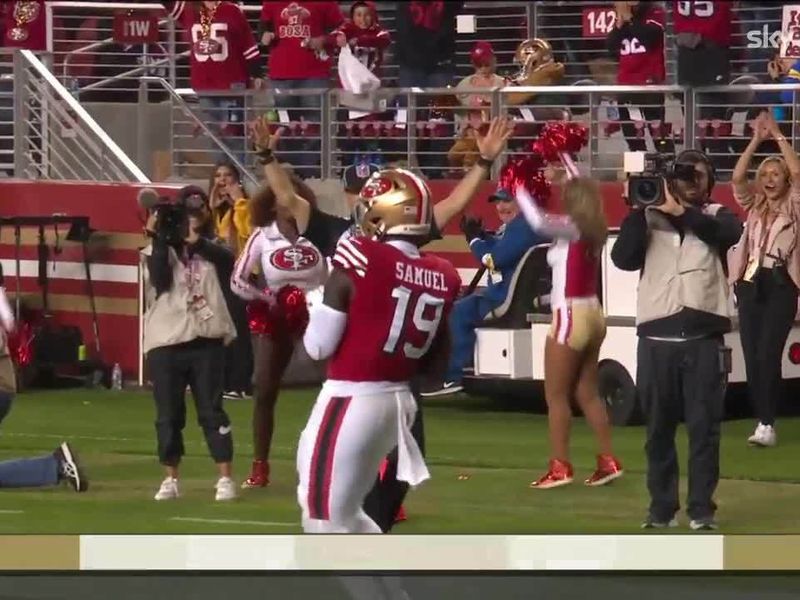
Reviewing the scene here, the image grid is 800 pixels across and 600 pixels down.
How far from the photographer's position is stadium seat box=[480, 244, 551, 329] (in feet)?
44.2

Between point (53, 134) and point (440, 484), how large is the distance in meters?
7.79

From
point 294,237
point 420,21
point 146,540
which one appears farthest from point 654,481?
point 420,21

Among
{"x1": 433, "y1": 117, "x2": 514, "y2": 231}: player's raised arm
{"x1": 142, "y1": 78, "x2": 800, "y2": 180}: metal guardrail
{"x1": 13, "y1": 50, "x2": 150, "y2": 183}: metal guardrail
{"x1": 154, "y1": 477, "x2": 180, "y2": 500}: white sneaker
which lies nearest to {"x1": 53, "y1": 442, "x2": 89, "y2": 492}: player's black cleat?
{"x1": 154, "y1": 477, "x2": 180, "y2": 500}: white sneaker

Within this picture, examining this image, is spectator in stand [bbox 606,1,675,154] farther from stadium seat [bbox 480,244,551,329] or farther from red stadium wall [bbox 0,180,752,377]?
red stadium wall [bbox 0,180,752,377]

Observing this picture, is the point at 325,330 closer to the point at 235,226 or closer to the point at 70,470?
the point at 70,470

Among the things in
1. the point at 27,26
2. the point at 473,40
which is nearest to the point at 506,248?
the point at 473,40

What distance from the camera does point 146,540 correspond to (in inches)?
205

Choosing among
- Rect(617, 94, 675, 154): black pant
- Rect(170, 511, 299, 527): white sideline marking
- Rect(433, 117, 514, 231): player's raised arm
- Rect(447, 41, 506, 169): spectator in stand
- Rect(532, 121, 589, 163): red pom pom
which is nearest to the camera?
Rect(433, 117, 514, 231): player's raised arm

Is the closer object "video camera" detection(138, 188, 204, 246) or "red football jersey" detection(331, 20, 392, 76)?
"video camera" detection(138, 188, 204, 246)

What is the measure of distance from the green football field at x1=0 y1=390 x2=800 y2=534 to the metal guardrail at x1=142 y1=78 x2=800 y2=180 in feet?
7.10

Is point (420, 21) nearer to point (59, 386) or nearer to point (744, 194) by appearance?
point (59, 386)

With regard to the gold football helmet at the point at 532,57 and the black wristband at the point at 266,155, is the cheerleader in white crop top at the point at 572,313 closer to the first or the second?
the black wristband at the point at 266,155

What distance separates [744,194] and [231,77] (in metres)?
5.93

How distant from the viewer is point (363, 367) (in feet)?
24.4
